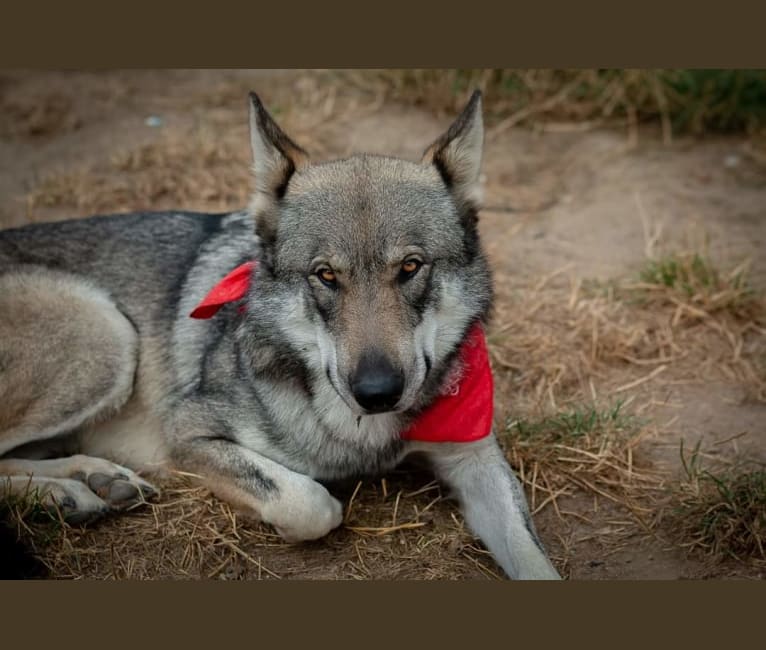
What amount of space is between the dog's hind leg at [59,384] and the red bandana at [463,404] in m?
0.70

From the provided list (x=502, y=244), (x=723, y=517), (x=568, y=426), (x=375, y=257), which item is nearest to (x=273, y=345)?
(x=375, y=257)

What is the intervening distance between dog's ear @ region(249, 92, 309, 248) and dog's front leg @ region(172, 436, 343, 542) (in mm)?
1032

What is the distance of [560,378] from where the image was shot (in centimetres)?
549

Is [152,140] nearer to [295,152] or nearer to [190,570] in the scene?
[295,152]

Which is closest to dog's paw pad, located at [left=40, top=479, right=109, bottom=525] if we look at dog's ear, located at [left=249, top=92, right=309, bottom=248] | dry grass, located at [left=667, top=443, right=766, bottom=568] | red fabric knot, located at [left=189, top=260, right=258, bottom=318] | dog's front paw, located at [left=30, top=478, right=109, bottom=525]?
dog's front paw, located at [left=30, top=478, right=109, bottom=525]

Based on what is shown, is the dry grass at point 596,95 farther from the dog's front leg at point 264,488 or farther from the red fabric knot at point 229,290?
the dog's front leg at point 264,488

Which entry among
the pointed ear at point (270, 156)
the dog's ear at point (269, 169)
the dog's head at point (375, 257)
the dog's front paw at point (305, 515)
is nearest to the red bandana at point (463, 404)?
the dog's head at point (375, 257)

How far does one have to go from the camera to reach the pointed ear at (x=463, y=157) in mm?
4184

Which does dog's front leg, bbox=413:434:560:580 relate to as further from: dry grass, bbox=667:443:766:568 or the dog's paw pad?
the dog's paw pad

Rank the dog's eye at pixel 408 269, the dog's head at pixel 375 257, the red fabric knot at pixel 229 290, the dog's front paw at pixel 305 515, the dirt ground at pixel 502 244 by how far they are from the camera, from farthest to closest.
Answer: the red fabric knot at pixel 229 290 < the dirt ground at pixel 502 244 < the dog's front paw at pixel 305 515 < the dog's eye at pixel 408 269 < the dog's head at pixel 375 257

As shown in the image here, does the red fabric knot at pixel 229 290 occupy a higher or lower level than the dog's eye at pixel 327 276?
lower

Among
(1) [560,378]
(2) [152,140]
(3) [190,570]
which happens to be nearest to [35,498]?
(3) [190,570]

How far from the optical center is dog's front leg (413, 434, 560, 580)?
396cm

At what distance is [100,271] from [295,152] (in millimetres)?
1404
